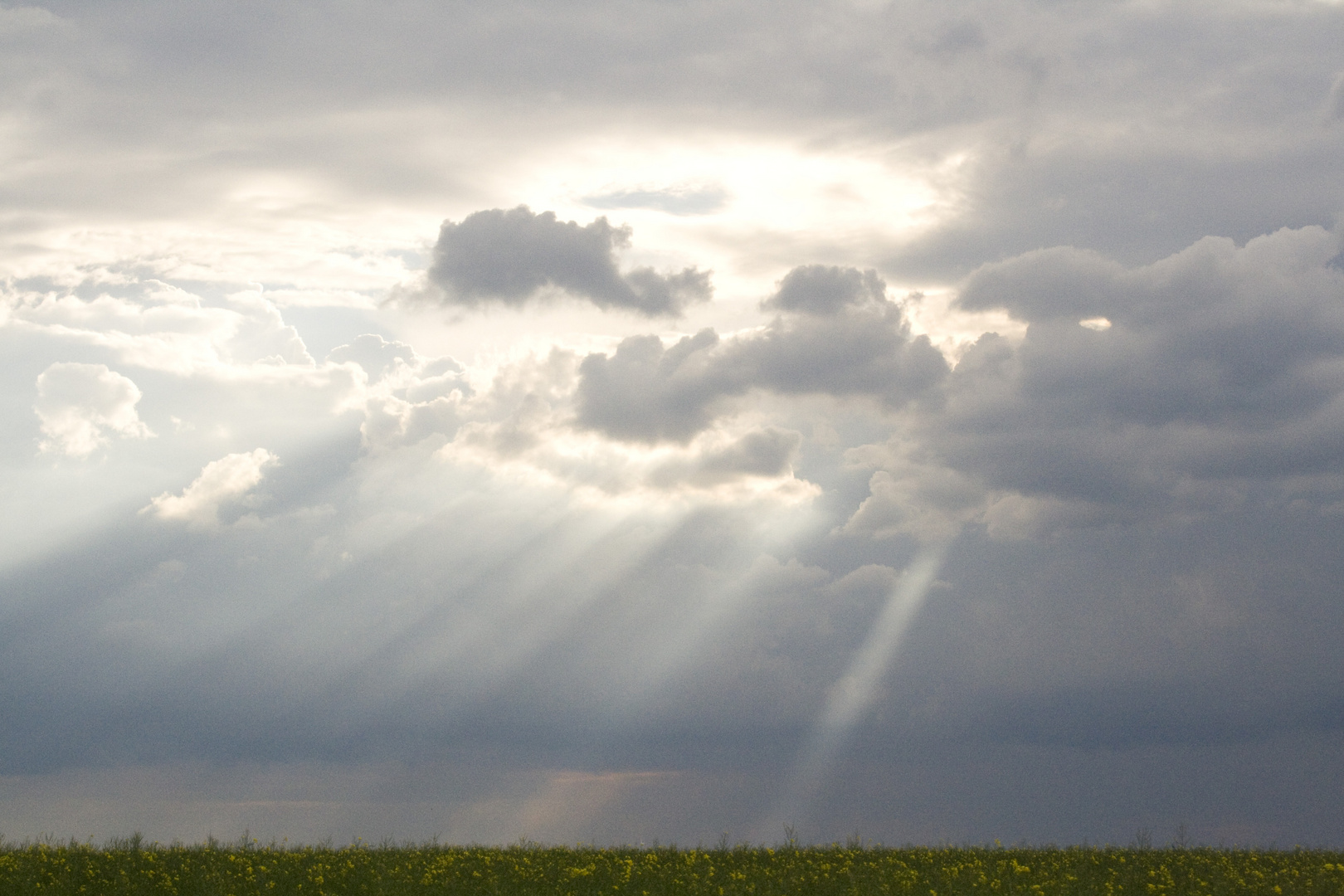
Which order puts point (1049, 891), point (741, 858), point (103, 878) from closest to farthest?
point (1049, 891)
point (103, 878)
point (741, 858)

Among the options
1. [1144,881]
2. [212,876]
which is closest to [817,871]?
[1144,881]

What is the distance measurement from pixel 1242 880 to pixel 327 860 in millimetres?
24628

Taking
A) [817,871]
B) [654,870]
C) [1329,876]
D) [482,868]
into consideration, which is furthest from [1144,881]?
[482,868]

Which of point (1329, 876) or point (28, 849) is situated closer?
point (1329, 876)

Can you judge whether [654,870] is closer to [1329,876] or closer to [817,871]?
[817,871]

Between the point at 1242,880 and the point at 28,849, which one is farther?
the point at 28,849

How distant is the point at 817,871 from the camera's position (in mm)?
28766

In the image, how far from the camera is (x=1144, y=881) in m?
28.0

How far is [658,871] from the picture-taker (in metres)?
28.9

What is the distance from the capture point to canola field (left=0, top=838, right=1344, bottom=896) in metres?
26.9

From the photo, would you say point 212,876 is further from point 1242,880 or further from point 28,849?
point 1242,880

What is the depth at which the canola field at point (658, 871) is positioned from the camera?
26906 mm

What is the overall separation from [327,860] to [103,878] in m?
5.72

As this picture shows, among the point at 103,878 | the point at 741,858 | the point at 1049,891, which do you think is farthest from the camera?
the point at 741,858
